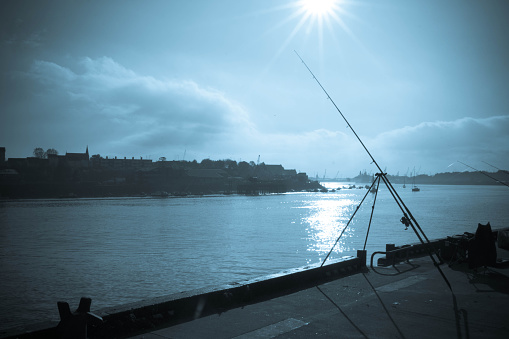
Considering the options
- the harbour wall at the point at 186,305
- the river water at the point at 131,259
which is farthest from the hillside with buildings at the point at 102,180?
the harbour wall at the point at 186,305

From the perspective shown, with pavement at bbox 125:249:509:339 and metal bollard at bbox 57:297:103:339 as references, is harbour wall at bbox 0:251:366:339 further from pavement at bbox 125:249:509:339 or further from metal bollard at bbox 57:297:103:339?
pavement at bbox 125:249:509:339

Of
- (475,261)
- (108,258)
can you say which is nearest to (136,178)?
(108,258)

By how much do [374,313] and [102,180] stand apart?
472 ft

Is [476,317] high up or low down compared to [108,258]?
up

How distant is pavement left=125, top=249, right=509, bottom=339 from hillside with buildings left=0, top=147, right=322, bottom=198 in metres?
118

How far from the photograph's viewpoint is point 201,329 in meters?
6.16

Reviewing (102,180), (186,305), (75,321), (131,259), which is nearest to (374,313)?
(186,305)

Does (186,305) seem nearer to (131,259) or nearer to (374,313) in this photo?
(374,313)

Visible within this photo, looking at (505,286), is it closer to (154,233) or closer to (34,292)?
(34,292)

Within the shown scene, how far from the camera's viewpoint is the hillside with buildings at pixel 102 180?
113 meters

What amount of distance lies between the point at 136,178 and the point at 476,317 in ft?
468

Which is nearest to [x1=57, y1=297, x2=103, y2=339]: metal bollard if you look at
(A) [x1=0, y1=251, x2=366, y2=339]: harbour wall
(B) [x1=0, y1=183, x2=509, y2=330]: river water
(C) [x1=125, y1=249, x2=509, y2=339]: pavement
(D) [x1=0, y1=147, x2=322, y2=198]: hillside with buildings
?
(A) [x1=0, y1=251, x2=366, y2=339]: harbour wall

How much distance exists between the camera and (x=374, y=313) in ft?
22.6

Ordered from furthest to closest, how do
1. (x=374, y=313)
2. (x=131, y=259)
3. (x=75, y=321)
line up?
1. (x=131, y=259)
2. (x=374, y=313)
3. (x=75, y=321)
